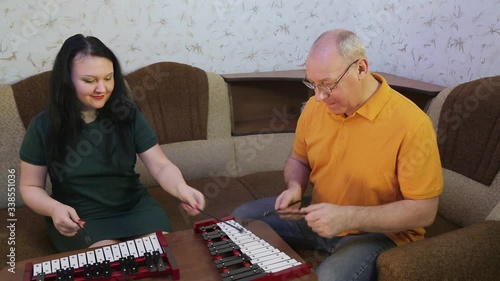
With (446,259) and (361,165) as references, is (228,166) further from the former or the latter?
(446,259)

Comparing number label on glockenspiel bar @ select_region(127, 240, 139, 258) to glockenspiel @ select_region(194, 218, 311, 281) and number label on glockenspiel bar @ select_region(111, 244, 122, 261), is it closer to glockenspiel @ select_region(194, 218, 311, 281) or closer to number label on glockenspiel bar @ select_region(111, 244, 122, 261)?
number label on glockenspiel bar @ select_region(111, 244, 122, 261)

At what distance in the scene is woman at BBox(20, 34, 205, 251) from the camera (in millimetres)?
Answer: 1489

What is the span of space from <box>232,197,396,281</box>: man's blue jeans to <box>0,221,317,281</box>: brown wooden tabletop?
0.55ft

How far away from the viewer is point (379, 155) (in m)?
1.38

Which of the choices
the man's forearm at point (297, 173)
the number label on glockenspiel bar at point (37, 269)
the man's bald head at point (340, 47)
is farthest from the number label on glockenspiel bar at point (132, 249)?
the man's bald head at point (340, 47)

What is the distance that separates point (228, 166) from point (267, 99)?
49 cm

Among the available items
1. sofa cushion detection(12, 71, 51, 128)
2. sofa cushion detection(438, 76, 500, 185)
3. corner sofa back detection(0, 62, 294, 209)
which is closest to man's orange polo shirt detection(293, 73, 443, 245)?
sofa cushion detection(438, 76, 500, 185)

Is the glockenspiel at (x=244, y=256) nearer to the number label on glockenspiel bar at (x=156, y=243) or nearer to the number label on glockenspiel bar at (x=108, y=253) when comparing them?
the number label on glockenspiel bar at (x=156, y=243)

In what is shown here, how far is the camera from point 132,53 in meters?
2.41

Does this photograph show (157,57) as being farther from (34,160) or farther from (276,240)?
(276,240)

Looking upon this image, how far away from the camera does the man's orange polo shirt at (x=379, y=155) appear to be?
4.36 feet

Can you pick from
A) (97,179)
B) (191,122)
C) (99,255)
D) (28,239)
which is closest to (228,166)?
(191,122)

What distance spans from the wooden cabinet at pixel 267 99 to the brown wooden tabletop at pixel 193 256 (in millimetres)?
1229

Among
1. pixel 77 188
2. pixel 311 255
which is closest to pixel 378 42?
pixel 311 255
